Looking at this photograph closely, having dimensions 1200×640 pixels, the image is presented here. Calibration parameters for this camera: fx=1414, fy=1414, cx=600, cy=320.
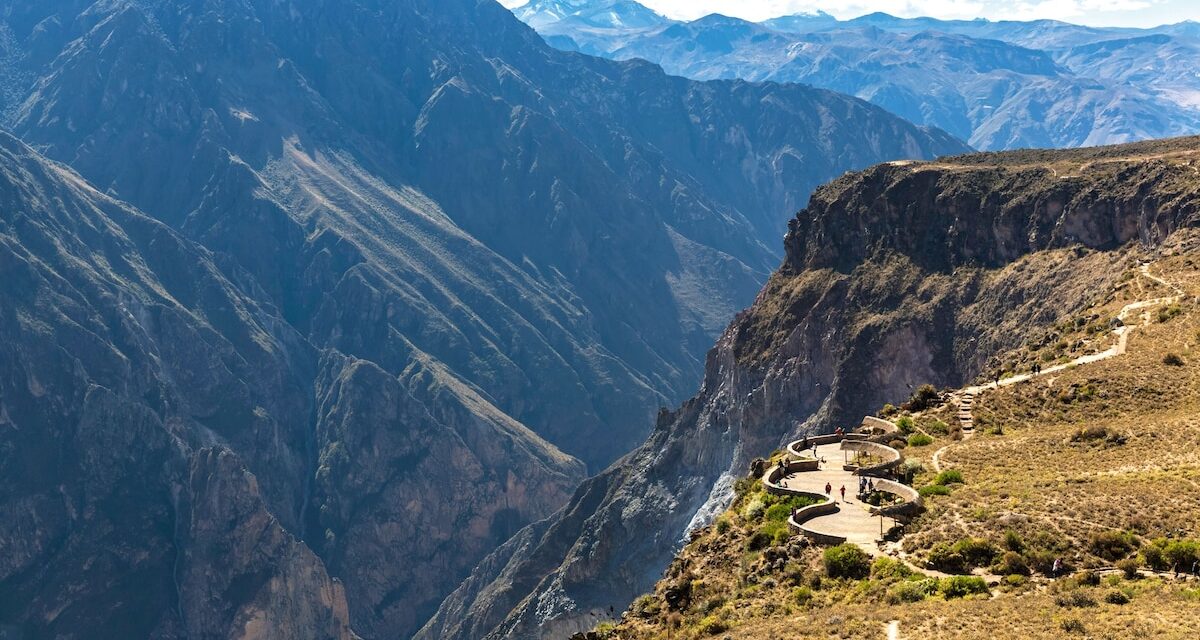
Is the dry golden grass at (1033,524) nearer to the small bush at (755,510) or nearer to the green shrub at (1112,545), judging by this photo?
the green shrub at (1112,545)

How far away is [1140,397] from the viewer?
209ft

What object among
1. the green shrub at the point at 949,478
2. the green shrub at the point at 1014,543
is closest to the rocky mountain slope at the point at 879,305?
the green shrub at the point at 949,478

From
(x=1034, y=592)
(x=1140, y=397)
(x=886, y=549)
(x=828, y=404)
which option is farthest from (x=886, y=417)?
(x=828, y=404)

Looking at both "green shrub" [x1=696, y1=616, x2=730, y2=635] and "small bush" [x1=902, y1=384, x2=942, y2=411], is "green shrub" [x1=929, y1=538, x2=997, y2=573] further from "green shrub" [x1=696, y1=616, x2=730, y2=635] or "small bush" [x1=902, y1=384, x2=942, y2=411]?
"small bush" [x1=902, y1=384, x2=942, y2=411]

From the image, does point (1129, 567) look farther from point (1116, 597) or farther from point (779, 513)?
point (779, 513)

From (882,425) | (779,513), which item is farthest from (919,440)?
(779,513)

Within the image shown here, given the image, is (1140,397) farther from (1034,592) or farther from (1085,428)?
(1034,592)

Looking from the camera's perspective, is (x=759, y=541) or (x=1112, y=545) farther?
(x=759, y=541)

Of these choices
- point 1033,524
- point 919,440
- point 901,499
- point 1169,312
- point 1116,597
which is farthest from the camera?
point 1169,312

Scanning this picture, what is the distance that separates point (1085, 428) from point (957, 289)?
2603 inches

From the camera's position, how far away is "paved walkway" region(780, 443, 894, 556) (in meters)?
48.9

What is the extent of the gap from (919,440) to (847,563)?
17633 mm

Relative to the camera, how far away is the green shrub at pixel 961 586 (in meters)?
42.0

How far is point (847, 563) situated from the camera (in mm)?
45531
